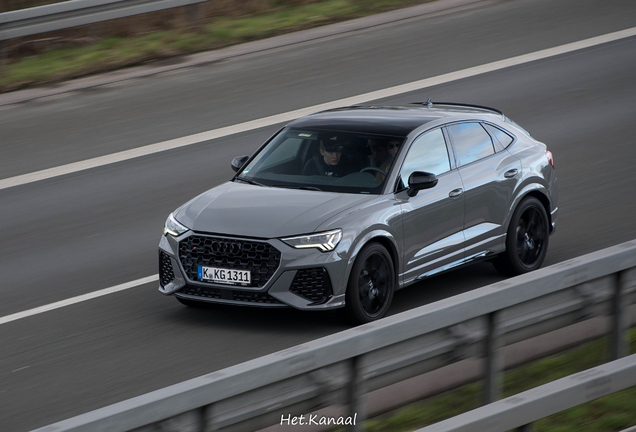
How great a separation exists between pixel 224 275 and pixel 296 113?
758cm

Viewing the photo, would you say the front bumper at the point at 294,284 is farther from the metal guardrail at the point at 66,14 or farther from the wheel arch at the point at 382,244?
the metal guardrail at the point at 66,14

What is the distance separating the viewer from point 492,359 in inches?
217

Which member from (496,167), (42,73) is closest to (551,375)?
(496,167)

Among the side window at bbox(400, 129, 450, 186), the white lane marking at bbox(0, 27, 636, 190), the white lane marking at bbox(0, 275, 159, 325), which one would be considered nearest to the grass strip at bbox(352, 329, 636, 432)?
the side window at bbox(400, 129, 450, 186)

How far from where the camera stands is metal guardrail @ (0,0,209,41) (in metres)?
17.4

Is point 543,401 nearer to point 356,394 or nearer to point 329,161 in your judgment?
point 356,394

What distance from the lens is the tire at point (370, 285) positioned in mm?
8211

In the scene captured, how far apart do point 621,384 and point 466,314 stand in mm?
973

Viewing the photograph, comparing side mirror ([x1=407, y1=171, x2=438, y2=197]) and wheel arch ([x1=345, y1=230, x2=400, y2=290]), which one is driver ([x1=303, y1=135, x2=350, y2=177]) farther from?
wheel arch ([x1=345, y1=230, x2=400, y2=290])

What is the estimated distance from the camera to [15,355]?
312 inches

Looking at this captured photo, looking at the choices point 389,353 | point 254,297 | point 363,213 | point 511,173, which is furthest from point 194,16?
point 389,353

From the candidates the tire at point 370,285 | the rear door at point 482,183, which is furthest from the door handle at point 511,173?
the tire at point 370,285

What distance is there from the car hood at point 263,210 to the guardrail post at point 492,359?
2786 millimetres

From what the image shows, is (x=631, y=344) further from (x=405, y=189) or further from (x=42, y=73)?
(x=42, y=73)
